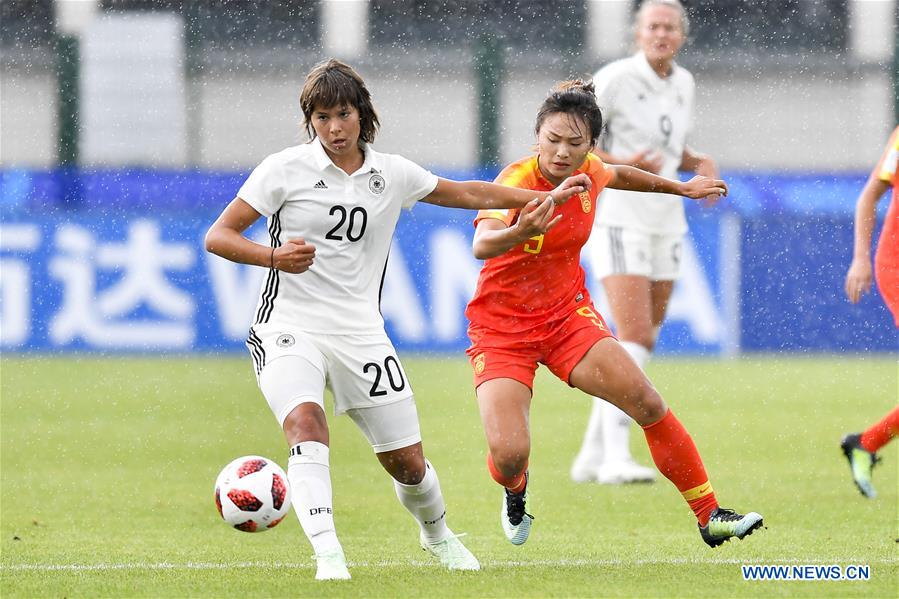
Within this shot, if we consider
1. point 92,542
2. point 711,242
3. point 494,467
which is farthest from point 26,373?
point 494,467

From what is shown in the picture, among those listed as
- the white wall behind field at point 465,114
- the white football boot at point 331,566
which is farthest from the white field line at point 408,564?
the white wall behind field at point 465,114

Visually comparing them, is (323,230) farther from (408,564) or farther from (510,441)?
(408,564)

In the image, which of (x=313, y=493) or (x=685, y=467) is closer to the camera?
(x=313, y=493)

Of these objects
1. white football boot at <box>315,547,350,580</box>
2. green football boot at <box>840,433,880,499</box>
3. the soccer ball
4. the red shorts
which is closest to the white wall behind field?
green football boot at <box>840,433,880,499</box>

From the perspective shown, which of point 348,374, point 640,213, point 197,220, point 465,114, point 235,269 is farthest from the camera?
point 465,114

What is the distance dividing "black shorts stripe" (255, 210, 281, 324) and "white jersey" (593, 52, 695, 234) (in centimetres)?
300

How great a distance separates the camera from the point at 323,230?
5.30 metres

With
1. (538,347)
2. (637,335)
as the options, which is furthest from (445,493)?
(538,347)

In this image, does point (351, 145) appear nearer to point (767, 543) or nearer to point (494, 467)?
point (494, 467)

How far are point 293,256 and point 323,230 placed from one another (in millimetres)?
417

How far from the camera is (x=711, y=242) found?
48.9ft

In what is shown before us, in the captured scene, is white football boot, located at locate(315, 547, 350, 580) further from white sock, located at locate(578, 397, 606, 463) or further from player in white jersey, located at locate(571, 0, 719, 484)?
white sock, located at locate(578, 397, 606, 463)

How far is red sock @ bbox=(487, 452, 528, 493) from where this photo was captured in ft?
19.2

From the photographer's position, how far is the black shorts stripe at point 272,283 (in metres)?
5.33
